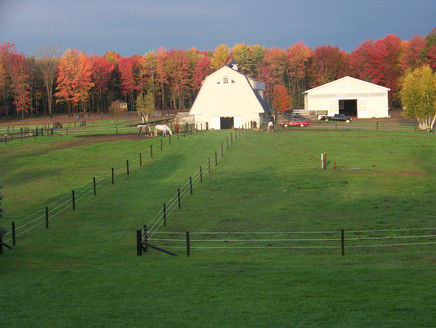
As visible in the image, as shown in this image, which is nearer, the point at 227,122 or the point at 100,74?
the point at 227,122

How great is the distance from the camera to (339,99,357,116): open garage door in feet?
339

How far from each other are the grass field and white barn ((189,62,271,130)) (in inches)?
901

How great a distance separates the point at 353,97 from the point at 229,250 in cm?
7824

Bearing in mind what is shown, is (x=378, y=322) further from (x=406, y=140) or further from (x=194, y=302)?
(x=406, y=140)

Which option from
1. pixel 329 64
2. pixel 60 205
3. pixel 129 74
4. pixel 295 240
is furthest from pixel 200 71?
pixel 295 240

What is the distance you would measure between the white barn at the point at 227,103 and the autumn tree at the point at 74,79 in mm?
44034

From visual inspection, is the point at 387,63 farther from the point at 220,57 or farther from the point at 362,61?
the point at 220,57

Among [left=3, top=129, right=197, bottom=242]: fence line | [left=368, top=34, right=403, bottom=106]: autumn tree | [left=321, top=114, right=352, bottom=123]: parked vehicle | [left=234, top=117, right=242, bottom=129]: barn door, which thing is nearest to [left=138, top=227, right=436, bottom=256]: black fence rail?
[left=3, top=129, right=197, bottom=242]: fence line

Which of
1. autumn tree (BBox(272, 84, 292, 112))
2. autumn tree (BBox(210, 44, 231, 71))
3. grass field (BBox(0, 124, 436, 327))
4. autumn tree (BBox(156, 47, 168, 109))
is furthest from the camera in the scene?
autumn tree (BBox(210, 44, 231, 71))

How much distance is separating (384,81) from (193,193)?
98.8 metres

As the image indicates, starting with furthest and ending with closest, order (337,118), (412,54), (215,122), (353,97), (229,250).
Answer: (412,54), (353,97), (337,118), (215,122), (229,250)

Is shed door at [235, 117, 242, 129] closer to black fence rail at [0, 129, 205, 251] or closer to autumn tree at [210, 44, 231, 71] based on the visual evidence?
black fence rail at [0, 129, 205, 251]

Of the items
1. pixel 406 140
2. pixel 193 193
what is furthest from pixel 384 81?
pixel 193 193

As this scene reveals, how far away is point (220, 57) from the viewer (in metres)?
138
